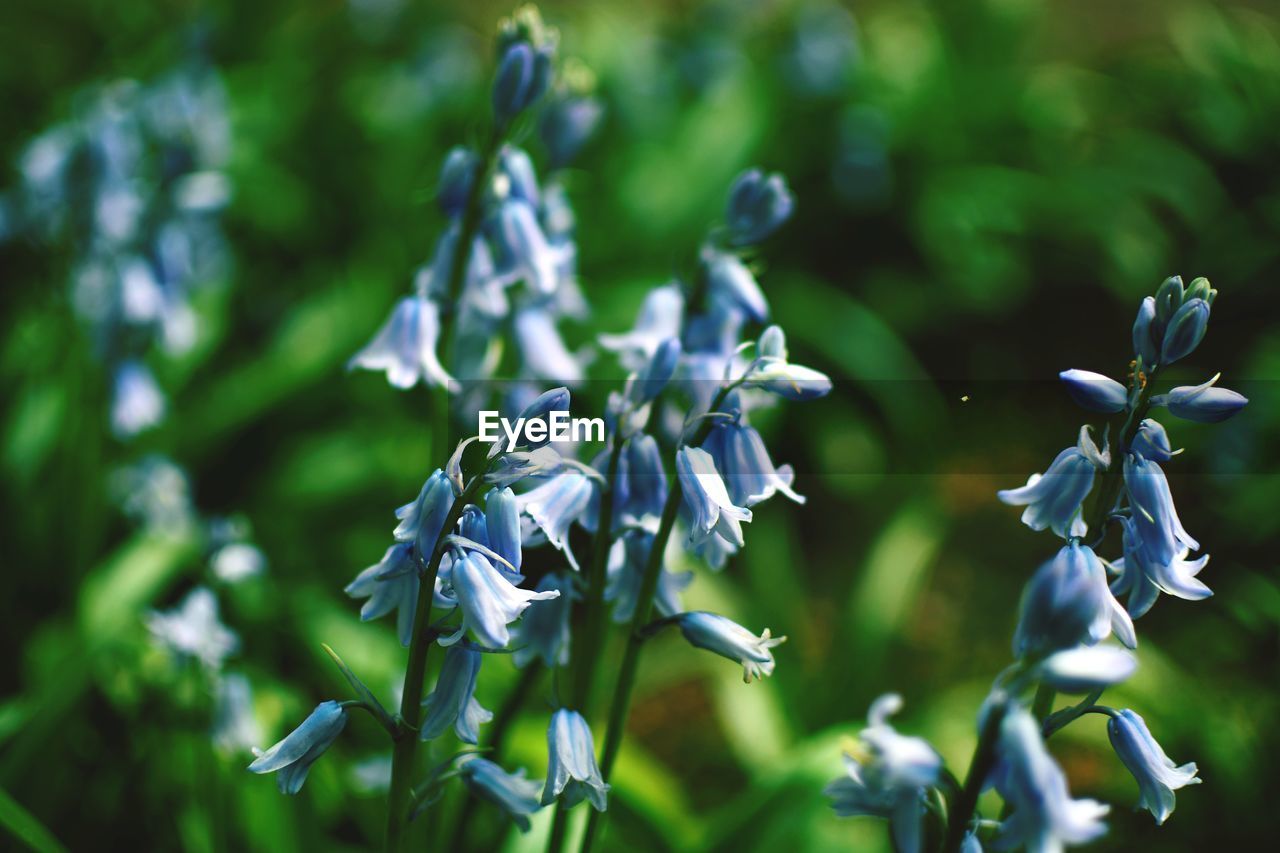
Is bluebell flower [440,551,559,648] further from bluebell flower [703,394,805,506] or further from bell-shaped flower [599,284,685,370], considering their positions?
bell-shaped flower [599,284,685,370]

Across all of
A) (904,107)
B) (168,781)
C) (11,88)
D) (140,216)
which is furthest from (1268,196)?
(11,88)

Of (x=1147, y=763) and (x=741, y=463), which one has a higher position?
(x=741, y=463)

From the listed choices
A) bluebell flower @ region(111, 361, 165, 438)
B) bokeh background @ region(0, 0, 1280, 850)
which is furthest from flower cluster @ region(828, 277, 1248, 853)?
bluebell flower @ region(111, 361, 165, 438)

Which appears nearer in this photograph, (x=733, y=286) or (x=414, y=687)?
(x=414, y=687)

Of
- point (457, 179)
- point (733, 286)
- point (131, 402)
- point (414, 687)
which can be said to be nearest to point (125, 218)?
point (131, 402)

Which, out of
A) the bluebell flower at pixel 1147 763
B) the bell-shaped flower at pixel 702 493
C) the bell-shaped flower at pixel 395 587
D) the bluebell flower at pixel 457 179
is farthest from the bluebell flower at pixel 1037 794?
the bluebell flower at pixel 457 179

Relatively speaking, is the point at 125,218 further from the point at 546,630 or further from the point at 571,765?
the point at 571,765

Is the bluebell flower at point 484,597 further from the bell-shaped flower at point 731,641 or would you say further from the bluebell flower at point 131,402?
the bluebell flower at point 131,402

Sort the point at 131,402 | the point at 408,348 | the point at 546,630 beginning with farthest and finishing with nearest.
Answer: the point at 131,402
the point at 408,348
the point at 546,630
